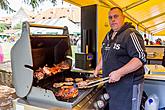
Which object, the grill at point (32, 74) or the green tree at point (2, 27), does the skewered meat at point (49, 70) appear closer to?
the grill at point (32, 74)

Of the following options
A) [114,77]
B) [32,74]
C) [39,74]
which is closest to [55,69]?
[39,74]

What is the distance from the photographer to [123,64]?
1.86 meters

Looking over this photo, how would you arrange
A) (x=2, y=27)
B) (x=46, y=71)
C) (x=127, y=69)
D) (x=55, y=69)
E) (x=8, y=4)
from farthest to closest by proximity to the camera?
(x=2, y=27)
(x=8, y=4)
(x=55, y=69)
(x=46, y=71)
(x=127, y=69)

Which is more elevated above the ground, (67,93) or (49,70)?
(49,70)

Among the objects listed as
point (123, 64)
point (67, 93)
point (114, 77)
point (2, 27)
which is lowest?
point (67, 93)

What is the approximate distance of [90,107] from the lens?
180 centimetres

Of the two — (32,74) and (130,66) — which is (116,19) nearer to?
(130,66)

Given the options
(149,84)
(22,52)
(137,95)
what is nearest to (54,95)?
(22,52)

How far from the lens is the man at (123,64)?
5.76 feet

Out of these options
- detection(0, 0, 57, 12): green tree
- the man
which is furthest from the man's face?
detection(0, 0, 57, 12): green tree

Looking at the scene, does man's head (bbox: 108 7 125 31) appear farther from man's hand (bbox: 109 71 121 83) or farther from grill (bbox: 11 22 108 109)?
grill (bbox: 11 22 108 109)

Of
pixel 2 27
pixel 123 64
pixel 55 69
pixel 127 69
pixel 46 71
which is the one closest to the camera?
pixel 127 69

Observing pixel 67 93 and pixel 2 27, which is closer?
pixel 67 93

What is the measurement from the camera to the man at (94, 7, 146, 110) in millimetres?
1755
